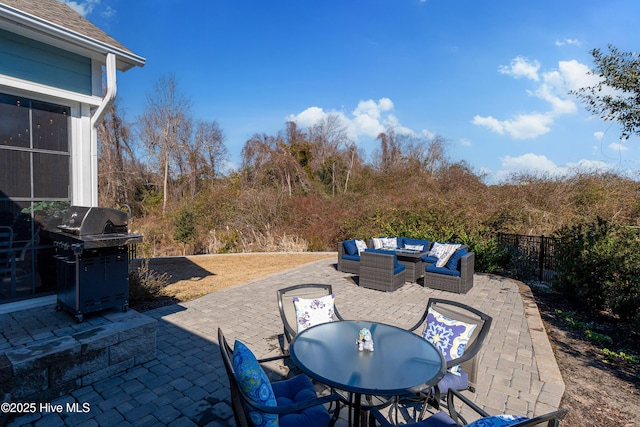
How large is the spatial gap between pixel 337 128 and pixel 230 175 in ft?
25.1

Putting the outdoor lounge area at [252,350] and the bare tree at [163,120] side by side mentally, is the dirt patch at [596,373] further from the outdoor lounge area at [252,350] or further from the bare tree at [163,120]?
the bare tree at [163,120]

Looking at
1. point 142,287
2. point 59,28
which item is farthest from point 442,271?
point 59,28

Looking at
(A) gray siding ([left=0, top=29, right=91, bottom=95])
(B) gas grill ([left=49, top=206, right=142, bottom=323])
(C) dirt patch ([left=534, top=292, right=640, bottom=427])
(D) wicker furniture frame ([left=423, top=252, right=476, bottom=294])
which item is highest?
(A) gray siding ([left=0, top=29, right=91, bottom=95])

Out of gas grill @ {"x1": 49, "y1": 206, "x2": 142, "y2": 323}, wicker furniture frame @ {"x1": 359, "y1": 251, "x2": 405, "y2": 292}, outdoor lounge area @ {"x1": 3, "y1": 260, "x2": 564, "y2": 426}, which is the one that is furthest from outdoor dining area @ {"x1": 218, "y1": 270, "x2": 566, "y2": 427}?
wicker furniture frame @ {"x1": 359, "y1": 251, "x2": 405, "y2": 292}

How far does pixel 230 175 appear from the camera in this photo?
1634cm

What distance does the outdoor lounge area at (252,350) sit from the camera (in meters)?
2.62

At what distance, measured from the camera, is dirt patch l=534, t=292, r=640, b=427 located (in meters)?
2.69

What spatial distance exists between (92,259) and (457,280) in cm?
601

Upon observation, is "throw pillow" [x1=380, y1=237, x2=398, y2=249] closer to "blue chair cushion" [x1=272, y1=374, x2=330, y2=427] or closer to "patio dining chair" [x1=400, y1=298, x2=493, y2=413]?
"patio dining chair" [x1=400, y1=298, x2=493, y2=413]

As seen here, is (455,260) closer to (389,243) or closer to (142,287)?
(389,243)

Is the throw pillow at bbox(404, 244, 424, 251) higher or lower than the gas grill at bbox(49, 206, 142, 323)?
lower

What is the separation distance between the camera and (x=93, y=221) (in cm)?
346

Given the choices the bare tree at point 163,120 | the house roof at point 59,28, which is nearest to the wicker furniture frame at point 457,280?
the house roof at point 59,28

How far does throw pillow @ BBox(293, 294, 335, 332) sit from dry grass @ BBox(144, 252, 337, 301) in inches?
130
